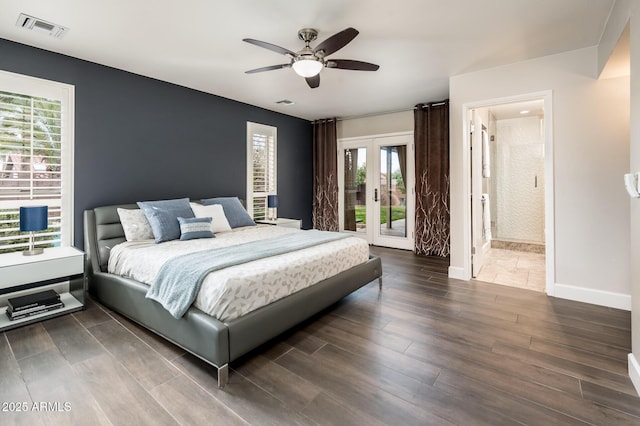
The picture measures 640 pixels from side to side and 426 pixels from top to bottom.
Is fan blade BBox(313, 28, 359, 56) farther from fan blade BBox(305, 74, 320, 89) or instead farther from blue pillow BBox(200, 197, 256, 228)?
blue pillow BBox(200, 197, 256, 228)

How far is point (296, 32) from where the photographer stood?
2.86m

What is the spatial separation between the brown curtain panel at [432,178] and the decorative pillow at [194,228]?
11.9 ft

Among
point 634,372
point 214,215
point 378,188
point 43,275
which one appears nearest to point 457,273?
point 634,372

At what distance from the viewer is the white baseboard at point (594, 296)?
3.04 m

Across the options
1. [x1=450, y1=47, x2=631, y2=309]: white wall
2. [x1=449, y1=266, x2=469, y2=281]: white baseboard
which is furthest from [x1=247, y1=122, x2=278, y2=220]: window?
[x1=450, y1=47, x2=631, y2=309]: white wall

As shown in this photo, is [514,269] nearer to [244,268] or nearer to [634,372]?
[634,372]

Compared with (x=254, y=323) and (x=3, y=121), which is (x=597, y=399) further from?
(x=3, y=121)

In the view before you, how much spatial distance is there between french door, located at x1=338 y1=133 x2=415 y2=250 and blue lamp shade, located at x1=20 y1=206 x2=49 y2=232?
15.6ft

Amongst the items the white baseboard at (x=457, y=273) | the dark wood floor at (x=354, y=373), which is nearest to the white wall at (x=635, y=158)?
the dark wood floor at (x=354, y=373)

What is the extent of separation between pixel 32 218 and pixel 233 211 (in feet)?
6.89

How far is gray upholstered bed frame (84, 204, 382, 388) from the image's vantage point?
6.40 feet

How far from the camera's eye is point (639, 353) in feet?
6.09

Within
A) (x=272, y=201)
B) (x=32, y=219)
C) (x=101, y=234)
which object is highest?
(x=272, y=201)

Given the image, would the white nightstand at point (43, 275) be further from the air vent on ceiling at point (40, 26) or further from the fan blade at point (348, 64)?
the fan blade at point (348, 64)
